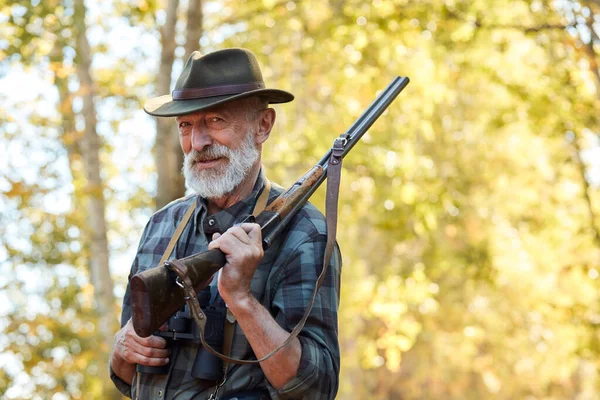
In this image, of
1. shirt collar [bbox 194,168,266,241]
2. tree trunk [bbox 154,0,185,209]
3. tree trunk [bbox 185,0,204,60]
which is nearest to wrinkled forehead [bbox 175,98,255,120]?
shirt collar [bbox 194,168,266,241]

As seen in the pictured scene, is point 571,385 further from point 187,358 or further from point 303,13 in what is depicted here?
point 187,358

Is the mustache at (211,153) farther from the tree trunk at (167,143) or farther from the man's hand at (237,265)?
the tree trunk at (167,143)

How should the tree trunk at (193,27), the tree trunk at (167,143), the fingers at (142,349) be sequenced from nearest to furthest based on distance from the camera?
the fingers at (142,349)
the tree trunk at (167,143)
the tree trunk at (193,27)

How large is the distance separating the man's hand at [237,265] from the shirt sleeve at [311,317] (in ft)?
0.73

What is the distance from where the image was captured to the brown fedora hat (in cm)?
343

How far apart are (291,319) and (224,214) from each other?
0.59 metres

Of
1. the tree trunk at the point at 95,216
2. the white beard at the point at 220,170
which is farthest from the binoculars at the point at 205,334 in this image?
the tree trunk at the point at 95,216

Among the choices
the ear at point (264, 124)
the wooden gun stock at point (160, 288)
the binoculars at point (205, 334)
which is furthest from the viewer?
the ear at point (264, 124)

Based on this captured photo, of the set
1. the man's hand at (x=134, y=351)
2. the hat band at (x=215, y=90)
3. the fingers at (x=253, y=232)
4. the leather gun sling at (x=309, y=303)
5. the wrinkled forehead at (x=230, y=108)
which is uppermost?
the hat band at (x=215, y=90)

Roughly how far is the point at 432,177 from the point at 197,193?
27.6 ft

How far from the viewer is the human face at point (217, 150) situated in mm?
3484

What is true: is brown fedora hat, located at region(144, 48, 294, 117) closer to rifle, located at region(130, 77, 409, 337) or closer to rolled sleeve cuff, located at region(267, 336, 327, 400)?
rifle, located at region(130, 77, 409, 337)

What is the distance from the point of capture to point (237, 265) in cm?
301

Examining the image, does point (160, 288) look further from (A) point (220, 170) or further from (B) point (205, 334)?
(A) point (220, 170)
